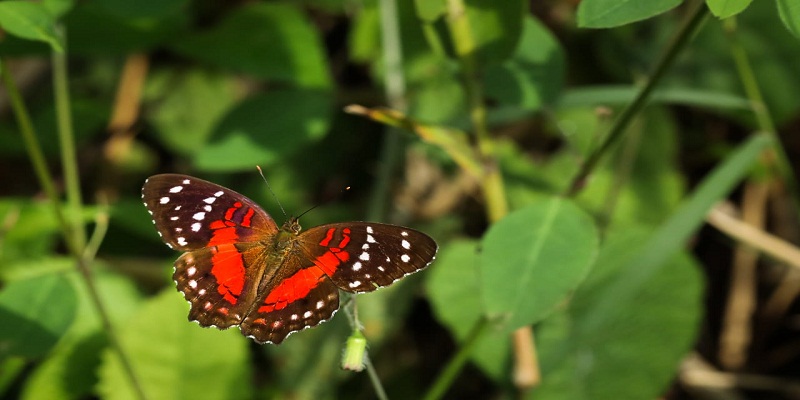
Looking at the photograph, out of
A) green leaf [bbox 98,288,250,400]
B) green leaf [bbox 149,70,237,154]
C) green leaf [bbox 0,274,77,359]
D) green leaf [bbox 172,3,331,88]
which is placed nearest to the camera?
green leaf [bbox 0,274,77,359]

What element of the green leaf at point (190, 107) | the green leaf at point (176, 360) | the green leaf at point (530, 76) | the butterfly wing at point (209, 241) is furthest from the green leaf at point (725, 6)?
the green leaf at point (190, 107)

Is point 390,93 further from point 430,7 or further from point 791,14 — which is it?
point 791,14

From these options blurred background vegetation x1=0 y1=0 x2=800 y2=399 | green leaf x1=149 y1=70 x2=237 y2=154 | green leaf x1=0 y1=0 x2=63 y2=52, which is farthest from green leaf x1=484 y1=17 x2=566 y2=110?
green leaf x1=149 y1=70 x2=237 y2=154

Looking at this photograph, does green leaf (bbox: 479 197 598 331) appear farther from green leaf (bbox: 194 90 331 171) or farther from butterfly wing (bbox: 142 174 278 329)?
green leaf (bbox: 194 90 331 171)

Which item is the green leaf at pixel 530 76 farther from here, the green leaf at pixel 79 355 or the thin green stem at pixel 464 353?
the green leaf at pixel 79 355

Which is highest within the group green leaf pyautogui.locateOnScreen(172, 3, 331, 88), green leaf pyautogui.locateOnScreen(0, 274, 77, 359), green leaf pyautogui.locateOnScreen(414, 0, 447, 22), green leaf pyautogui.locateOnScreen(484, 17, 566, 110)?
green leaf pyautogui.locateOnScreen(172, 3, 331, 88)

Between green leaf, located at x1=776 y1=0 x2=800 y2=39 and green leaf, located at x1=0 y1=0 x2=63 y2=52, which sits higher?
green leaf, located at x1=0 y1=0 x2=63 y2=52
